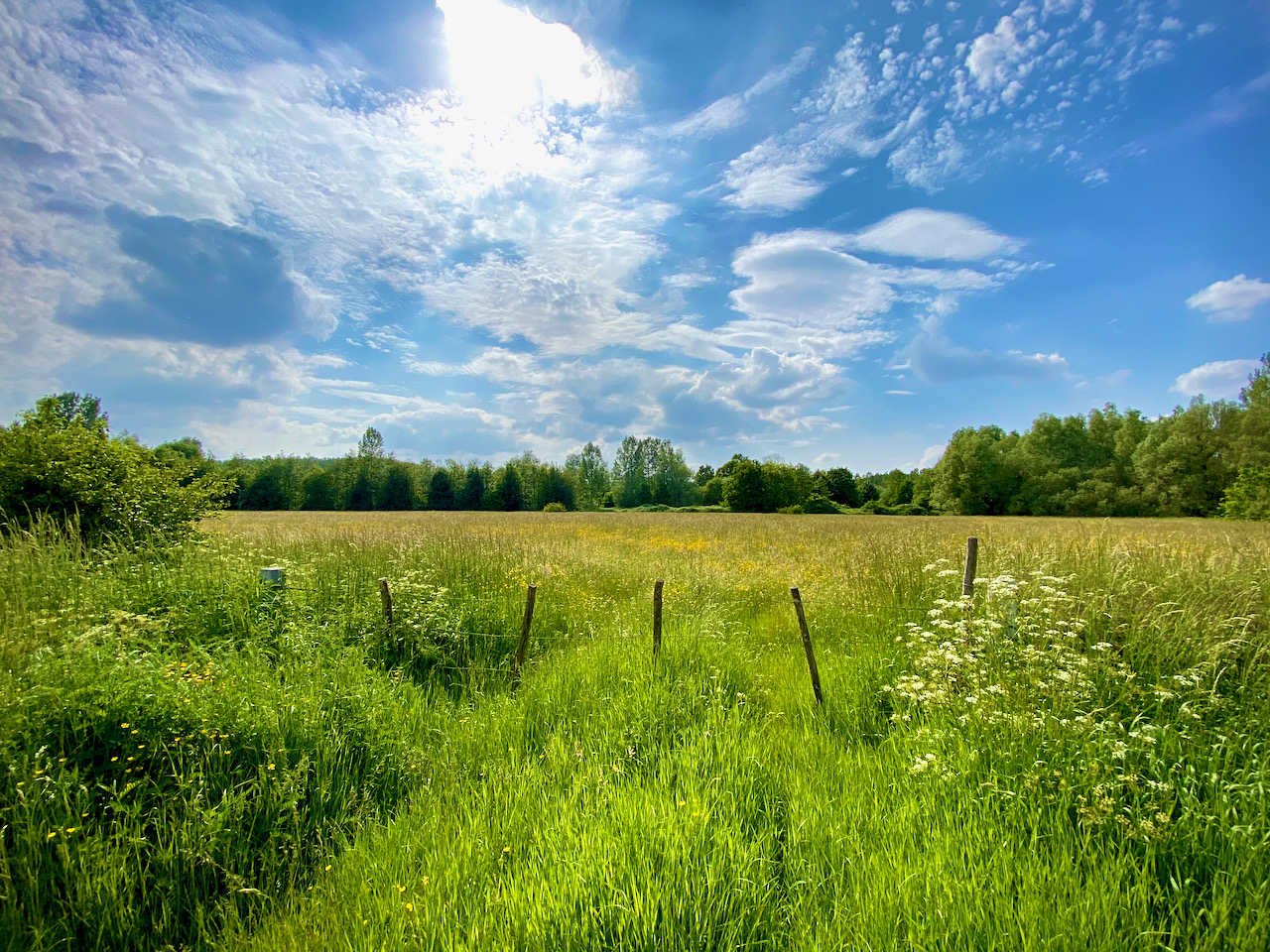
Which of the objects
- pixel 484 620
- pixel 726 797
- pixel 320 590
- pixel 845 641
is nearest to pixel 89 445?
pixel 320 590

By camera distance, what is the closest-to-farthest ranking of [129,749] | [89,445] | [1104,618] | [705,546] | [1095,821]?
Answer: [1095,821]
[129,749]
[1104,618]
[89,445]
[705,546]

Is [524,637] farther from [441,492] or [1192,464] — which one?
[441,492]

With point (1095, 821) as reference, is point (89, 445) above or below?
above

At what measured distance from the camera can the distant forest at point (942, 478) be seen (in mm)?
42531

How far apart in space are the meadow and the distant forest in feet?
32.5

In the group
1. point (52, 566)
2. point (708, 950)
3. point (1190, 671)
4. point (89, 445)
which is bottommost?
point (708, 950)

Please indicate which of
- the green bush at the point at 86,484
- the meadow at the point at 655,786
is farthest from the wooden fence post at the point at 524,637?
the green bush at the point at 86,484

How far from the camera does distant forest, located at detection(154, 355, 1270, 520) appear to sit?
140 ft

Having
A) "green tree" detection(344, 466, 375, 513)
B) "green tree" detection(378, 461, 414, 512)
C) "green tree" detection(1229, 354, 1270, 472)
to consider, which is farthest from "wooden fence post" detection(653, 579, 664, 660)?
"green tree" detection(344, 466, 375, 513)

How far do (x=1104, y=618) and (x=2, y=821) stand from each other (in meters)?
10.1

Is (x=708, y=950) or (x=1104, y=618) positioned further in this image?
(x=1104, y=618)

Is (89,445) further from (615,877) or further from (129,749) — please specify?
(615,877)

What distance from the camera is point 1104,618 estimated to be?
19.8 ft

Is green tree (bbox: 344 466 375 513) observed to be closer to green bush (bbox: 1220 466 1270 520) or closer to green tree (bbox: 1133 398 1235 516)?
green bush (bbox: 1220 466 1270 520)
